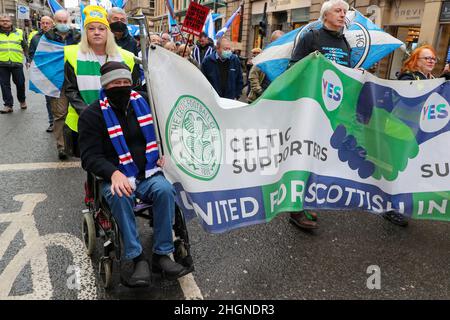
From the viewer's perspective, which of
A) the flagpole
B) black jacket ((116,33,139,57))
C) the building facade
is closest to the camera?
the flagpole

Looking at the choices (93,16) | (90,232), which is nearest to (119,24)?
(93,16)

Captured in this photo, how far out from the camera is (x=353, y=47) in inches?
178

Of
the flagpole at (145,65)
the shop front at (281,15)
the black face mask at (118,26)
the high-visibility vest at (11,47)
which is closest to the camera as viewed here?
the flagpole at (145,65)

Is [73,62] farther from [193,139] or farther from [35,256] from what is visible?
[35,256]

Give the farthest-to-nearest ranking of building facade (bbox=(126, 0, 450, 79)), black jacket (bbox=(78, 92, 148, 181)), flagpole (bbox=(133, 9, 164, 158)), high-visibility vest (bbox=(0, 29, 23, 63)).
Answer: building facade (bbox=(126, 0, 450, 79)), high-visibility vest (bbox=(0, 29, 23, 63)), black jacket (bbox=(78, 92, 148, 181)), flagpole (bbox=(133, 9, 164, 158))

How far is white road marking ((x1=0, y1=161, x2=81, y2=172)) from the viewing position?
493cm

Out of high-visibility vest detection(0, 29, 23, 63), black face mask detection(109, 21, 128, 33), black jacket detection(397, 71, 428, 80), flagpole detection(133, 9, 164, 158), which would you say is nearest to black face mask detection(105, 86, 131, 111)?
flagpole detection(133, 9, 164, 158)

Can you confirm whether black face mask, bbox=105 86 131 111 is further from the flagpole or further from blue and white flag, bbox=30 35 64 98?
blue and white flag, bbox=30 35 64 98

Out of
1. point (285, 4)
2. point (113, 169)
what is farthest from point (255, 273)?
point (285, 4)

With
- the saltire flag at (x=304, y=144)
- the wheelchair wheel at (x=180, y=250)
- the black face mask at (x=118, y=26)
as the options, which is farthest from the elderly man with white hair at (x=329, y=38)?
the black face mask at (x=118, y=26)

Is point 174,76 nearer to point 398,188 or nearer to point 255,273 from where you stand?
point 255,273

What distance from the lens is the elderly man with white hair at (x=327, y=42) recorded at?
3.61m

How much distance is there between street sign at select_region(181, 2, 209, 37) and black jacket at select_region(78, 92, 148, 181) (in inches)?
188

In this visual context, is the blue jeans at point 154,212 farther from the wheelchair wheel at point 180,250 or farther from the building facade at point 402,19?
the building facade at point 402,19
